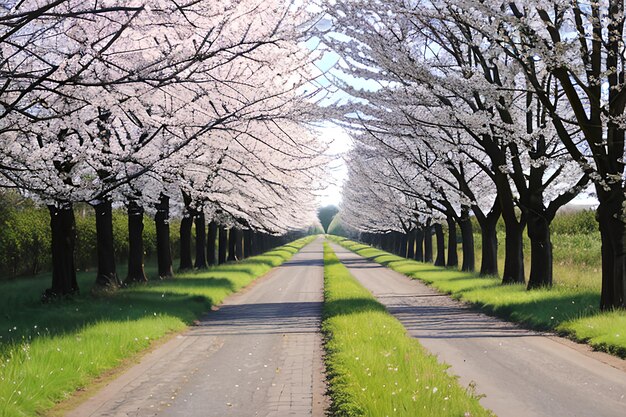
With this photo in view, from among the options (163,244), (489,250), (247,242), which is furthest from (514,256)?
(247,242)

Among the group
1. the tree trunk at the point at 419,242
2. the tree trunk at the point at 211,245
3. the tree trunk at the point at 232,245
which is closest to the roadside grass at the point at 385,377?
the tree trunk at the point at 211,245

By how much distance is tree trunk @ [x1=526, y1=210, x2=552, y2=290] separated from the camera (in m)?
21.1

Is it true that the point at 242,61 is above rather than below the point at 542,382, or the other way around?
above

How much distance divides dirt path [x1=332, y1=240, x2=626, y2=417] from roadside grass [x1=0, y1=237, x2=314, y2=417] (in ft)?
16.9

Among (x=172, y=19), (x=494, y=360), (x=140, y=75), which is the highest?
(x=172, y=19)

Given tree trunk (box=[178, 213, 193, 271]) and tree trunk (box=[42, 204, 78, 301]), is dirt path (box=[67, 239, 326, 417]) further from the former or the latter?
tree trunk (box=[178, 213, 193, 271])

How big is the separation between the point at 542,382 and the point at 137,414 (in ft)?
17.5

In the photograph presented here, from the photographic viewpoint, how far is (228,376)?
991 cm

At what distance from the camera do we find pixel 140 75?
9.27 m

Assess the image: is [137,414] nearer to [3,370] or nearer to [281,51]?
[3,370]

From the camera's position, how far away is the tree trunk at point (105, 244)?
2250cm

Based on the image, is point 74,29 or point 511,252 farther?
point 511,252

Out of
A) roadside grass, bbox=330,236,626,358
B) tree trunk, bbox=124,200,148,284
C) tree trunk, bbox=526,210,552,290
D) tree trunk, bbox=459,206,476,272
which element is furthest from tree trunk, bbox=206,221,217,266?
tree trunk, bbox=526,210,552,290

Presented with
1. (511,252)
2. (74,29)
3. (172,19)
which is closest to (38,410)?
(172,19)
